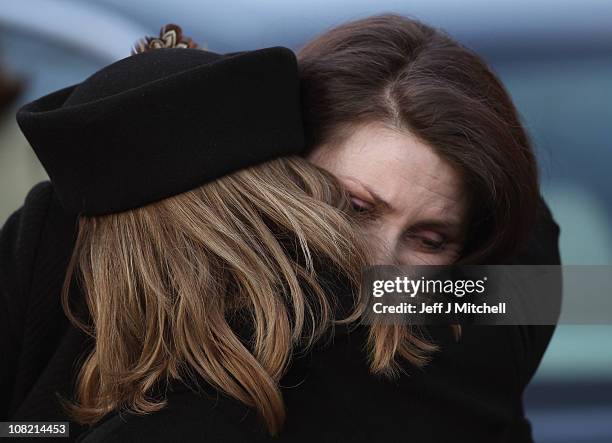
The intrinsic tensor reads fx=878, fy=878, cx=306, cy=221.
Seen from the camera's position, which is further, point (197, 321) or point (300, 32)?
point (300, 32)

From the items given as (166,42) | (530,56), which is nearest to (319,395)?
(166,42)

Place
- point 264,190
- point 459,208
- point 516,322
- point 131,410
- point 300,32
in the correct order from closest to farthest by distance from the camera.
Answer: point 131,410 < point 264,190 < point 459,208 < point 516,322 < point 300,32

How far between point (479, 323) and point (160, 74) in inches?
30.7

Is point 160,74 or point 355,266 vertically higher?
point 160,74

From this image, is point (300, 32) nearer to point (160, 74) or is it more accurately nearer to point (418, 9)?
point (418, 9)

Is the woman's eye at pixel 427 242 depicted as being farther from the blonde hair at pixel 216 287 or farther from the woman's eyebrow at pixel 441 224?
the blonde hair at pixel 216 287

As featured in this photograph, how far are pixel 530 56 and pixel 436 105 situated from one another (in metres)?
1.12

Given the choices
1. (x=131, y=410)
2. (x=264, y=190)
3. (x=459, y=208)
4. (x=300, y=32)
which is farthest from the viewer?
(x=300, y=32)

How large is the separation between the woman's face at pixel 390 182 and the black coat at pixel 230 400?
20 centimetres

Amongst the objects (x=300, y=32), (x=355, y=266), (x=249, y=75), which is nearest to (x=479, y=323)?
(x=355, y=266)

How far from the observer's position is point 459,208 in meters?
1.67

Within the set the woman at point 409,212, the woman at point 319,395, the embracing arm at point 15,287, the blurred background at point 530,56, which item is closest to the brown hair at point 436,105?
the woman at point 409,212

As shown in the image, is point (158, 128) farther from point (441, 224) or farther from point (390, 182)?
point (441, 224)

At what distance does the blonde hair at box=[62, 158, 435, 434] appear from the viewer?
1347 mm
